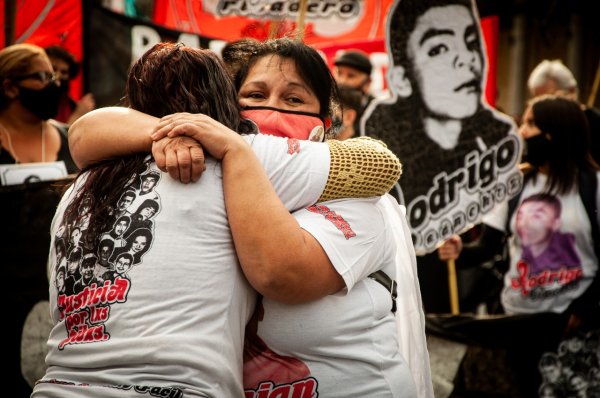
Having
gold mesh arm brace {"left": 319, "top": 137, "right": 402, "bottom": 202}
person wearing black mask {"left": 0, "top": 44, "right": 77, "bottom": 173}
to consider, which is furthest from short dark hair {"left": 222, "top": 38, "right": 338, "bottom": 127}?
person wearing black mask {"left": 0, "top": 44, "right": 77, "bottom": 173}

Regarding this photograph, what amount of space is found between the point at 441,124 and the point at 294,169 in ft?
7.01

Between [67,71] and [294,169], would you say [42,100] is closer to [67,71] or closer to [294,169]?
[67,71]

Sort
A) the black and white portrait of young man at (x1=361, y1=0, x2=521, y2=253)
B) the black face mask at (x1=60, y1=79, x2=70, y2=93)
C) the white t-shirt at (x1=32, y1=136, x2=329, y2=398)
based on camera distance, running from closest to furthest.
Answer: the white t-shirt at (x1=32, y1=136, x2=329, y2=398) < the black and white portrait of young man at (x1=361, y1=0, x2=521, y2=253) < the black face mask at (x1=60, y1=79, x2=70, y2=93)

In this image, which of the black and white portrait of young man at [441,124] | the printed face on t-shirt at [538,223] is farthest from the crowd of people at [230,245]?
the printed face on t-shirt at [538,223]

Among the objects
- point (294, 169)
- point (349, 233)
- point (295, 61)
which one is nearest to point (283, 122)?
point (295, 61)

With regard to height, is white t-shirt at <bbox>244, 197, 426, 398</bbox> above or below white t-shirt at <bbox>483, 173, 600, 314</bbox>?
above

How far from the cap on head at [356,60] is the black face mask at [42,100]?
2.14m

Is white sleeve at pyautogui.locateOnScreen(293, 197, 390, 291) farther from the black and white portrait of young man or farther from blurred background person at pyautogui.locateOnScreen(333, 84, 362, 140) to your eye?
blurred background person at pyautogui.locateOnScreen(333, 84, 362, 140)

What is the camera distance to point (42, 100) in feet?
14.6

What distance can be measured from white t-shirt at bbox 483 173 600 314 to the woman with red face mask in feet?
7.08

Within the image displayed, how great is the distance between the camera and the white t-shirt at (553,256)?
14.0 ft

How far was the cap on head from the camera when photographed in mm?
5766

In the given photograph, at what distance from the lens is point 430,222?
3988 mm

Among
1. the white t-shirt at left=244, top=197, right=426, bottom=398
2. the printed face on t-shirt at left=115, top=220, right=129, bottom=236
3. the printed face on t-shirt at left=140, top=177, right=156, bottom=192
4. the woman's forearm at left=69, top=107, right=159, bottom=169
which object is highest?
the woman's forearm at left=69, top=107, right=159, bottom=169
